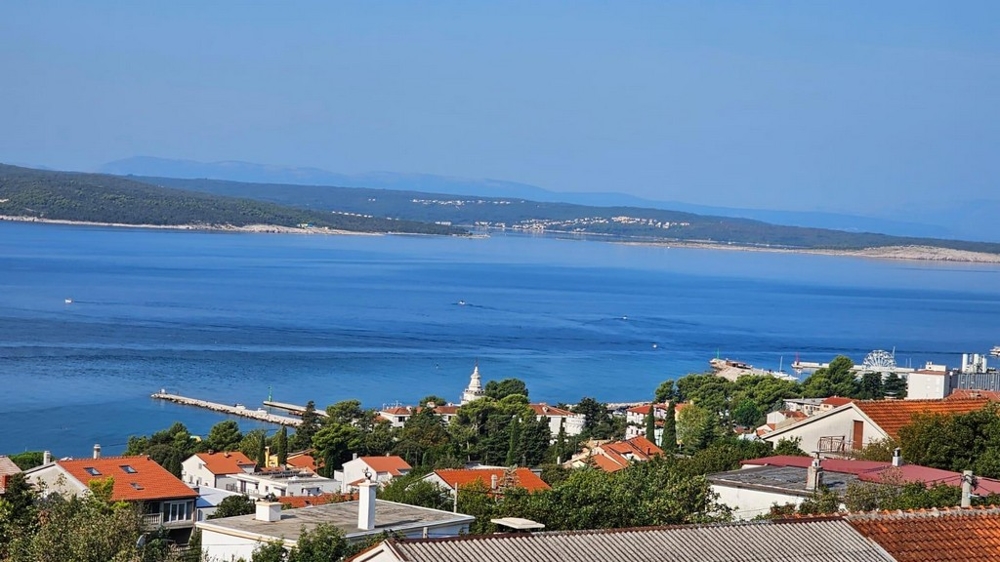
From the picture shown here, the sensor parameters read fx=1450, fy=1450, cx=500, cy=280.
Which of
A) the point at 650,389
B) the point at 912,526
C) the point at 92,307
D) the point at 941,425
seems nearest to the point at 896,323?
the point at 650,389

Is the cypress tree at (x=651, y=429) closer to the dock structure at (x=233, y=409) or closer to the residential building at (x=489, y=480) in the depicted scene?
the dock structure at (x=233, y=409)

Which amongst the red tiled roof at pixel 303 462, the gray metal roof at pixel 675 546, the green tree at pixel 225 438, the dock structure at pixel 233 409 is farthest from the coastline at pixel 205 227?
the gray metal roof at pixel 675 546

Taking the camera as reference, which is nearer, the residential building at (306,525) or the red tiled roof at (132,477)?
the residential building at (306,525)

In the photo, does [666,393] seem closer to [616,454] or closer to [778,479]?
[616,454]

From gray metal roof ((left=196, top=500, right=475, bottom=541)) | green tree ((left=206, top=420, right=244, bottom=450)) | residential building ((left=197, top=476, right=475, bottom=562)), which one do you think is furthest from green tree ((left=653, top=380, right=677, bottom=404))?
residential building ((left=197, top=476, right=475, bottom=562))

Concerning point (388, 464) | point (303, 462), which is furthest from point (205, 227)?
point (388, 464)

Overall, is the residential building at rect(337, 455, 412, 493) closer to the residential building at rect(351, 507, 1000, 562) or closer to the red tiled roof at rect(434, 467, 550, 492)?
the red tiled roof at rect(434, 467, 550, 492)
